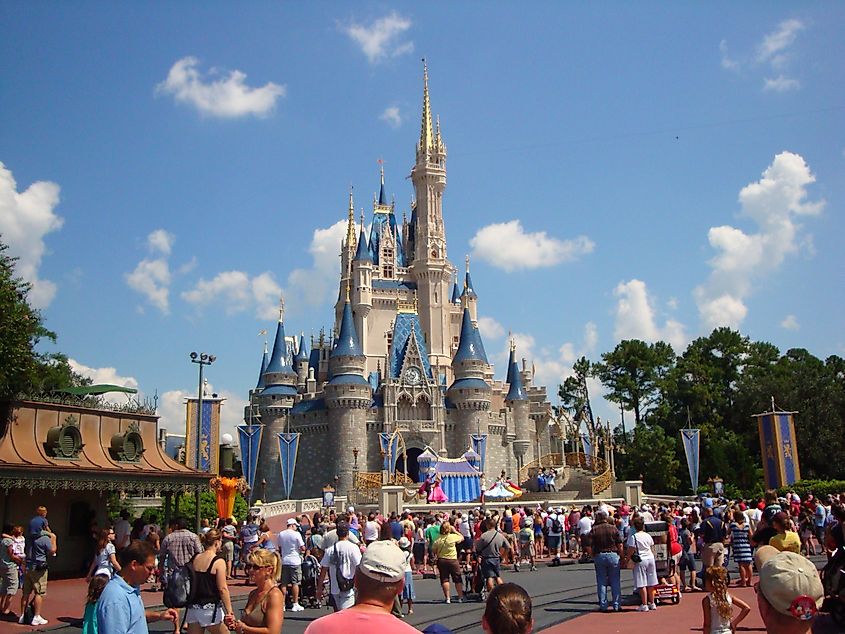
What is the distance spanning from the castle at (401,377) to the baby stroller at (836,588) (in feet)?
161

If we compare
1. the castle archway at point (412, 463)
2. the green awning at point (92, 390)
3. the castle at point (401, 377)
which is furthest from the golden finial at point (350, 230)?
the green awning at point (92, 390)

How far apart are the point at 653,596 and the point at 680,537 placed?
3549 millimetres

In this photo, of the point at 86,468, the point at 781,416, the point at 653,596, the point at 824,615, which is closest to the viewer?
the point at 824,615

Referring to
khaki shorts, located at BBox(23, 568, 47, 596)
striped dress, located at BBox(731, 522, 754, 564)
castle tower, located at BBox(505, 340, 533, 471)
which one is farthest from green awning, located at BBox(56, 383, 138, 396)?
castle tower, located at BBox(505, 340, 533, 471)

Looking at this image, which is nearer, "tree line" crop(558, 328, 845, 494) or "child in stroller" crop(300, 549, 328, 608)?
"child in stroller" crop(300, 549, 328, 608)

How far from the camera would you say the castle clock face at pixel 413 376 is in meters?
58.2

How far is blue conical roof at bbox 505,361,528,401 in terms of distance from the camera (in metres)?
64.1

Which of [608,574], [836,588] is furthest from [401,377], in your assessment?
[836,588]

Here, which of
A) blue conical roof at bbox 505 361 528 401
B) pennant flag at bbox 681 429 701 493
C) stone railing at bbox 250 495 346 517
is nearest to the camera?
pennant flag at bbox 681 429 701 493

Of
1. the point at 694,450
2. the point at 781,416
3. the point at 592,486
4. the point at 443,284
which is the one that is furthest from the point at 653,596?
the point at 443,284

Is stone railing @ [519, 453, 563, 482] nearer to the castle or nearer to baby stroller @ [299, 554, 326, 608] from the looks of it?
the castle

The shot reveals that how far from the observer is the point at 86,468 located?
692 inches

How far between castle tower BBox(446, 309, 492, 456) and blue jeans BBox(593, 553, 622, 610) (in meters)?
45.5

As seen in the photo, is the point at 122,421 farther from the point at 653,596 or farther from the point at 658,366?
the point at 658,366
